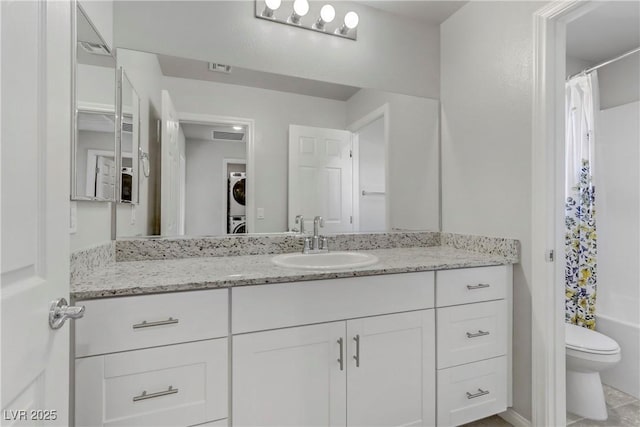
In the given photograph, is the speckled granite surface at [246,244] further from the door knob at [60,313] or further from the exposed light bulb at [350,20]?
the exposed light bulb at [350,20]

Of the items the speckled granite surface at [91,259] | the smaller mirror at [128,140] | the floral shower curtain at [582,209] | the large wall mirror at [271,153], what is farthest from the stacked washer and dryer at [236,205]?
the floral shower curtain at [582,209]

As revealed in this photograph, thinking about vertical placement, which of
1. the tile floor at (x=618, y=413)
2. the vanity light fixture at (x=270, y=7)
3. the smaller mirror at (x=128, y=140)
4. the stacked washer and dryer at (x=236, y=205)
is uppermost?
the vanity light fixture at (x=270, y=7)

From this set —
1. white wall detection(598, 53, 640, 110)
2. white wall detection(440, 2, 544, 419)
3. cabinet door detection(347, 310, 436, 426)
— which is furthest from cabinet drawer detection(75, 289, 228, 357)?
white wall detection(598, 53, 640, 110)

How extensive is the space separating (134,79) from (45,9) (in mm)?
1002

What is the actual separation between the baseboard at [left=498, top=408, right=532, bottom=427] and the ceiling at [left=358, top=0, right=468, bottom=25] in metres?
2.36

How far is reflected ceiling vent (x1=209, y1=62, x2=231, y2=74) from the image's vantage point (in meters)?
1.64

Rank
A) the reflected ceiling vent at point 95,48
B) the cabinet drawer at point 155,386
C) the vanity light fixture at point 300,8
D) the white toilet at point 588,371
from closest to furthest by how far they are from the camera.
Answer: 1. the cabinet drawer at point 155,386
2. the reflected ceiling vent at point 95,48
3. the white toilet at point 588,371
4. the vanity light fixture at point 300,8

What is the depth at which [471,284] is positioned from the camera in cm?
147

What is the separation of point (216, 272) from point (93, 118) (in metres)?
0.77

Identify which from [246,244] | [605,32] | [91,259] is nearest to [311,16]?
[246,244]

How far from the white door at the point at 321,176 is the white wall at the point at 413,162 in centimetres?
33

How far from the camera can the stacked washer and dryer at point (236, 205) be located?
1684mm

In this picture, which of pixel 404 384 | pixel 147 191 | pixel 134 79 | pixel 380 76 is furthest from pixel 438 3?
pixel 404 384

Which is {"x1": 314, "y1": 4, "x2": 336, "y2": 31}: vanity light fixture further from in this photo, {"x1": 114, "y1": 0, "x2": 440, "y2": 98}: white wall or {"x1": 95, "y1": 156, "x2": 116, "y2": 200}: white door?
{"x1": 95, "y1": 156, "x2": 116, "y2": 200}: white door
